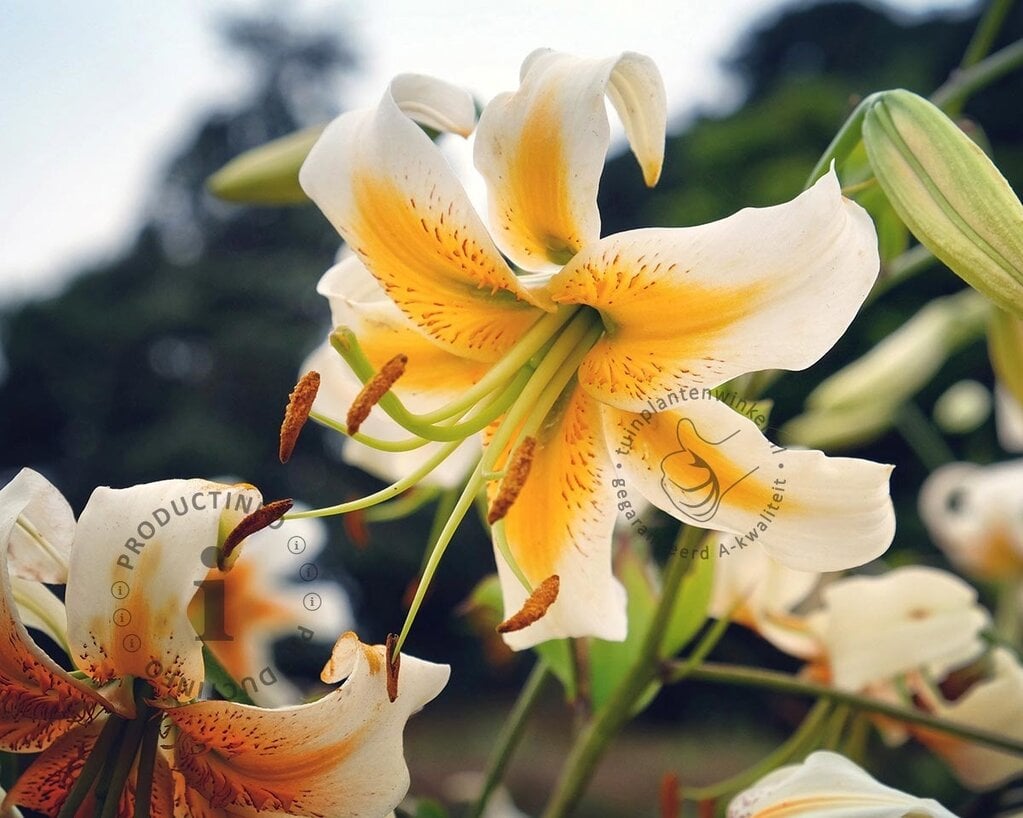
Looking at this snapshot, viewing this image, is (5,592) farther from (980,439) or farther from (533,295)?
(980,439)

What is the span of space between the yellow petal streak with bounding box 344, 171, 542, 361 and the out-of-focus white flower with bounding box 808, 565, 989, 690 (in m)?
0.24

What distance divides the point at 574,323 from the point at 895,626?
246mm

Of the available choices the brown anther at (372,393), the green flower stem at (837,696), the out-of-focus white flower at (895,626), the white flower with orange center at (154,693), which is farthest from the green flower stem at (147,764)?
the out-of-focus white flower at (895,626)

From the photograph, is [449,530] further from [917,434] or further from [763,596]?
[917,434]

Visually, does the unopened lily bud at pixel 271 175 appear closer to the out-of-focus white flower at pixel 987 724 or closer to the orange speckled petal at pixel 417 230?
the orange speckled petal at pixel 417 230

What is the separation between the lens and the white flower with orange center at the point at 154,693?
1.01 feet

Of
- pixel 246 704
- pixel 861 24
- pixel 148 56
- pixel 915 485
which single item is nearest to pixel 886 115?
pixel 246 704

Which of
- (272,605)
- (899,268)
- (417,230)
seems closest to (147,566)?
(417,230)

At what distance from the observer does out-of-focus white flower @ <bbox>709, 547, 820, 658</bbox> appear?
54 centimetres

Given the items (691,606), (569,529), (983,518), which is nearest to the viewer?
(569,529)

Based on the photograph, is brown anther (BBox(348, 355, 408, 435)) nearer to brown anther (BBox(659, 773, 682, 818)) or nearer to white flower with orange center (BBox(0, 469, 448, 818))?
white flower with orange center (BBox(0, 469, 448, 818))

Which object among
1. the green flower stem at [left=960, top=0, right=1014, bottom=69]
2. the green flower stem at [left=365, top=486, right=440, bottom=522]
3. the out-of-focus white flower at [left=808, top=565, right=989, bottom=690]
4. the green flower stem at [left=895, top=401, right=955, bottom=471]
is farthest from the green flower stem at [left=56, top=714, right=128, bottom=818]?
the green flower stem at [left=895, top=401, right=955, bottom=471]

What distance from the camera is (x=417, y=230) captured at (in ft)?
1.29

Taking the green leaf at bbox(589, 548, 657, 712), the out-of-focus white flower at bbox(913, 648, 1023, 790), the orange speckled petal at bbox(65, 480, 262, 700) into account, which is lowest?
the out-of-focus white flower at bbox(913, 648, 1023, 790)
